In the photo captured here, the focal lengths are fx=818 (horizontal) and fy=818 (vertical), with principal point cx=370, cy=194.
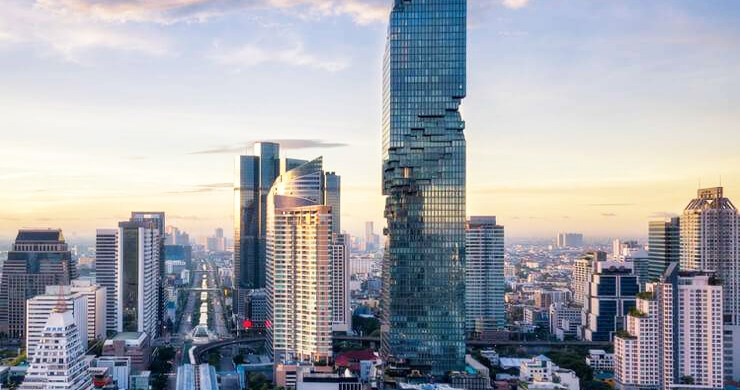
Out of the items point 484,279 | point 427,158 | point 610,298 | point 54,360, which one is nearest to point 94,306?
point 54,360

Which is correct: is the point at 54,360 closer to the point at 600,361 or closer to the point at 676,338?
the point at 676,338

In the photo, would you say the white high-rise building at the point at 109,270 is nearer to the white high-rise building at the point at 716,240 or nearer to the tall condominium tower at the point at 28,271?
the tall condominium tower at the point at 28,271

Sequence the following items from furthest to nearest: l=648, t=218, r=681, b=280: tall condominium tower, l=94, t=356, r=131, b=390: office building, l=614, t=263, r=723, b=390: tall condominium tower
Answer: l=648, t=218, r=681, b=280: tall condominium tower < l=94, t=356, r=131, b=390: office building < l=614, t=263, r=723, b=390: tall condominium tower

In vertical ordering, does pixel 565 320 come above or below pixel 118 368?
below

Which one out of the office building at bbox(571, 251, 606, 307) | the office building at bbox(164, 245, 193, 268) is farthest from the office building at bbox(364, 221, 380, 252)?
the office building at bbox(571, 251, 606, 307)

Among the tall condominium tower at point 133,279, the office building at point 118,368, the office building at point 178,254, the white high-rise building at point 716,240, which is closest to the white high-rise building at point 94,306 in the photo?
the tall condominium tower at point 133,279

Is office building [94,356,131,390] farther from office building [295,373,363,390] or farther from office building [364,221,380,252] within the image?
office building [364,221,380,252]
